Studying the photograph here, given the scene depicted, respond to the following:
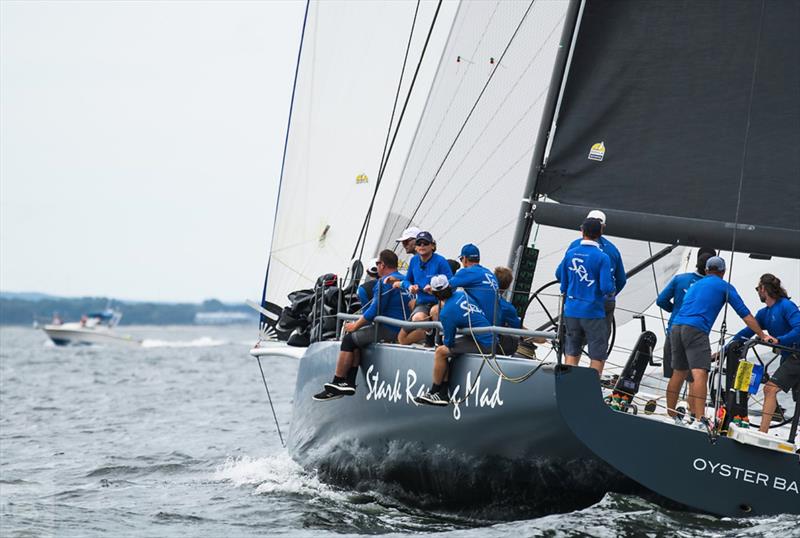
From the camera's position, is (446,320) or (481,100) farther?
(481,100)

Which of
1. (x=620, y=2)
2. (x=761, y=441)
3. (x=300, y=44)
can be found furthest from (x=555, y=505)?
(x=300, y=44)

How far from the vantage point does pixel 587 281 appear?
7.82 m

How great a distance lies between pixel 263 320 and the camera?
495 inches

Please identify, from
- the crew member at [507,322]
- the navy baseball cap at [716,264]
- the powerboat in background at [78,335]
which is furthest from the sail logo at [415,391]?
the powerboat in background at [78,335]

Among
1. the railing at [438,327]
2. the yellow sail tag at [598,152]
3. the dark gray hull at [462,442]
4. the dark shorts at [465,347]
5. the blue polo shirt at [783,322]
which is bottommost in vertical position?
the dark gray hull at [462,442]

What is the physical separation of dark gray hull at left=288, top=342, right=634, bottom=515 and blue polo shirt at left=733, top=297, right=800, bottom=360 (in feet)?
5.81

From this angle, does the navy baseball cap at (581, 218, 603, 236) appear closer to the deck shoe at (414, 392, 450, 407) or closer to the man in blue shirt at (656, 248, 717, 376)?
the man in blue shirt at (656, 248, 717, 376)

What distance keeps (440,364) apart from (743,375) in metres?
1.91

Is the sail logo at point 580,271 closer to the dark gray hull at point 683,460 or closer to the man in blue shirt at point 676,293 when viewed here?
the dark gray hull at point 683,460

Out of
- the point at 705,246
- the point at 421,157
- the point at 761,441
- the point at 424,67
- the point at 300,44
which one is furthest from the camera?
the point at 300,44

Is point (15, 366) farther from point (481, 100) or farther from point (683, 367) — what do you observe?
point (683, 367)

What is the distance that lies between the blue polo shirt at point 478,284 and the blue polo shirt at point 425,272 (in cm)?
77

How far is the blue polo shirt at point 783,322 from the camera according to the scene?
8.11 meters

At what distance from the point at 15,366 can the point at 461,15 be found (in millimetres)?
28974
